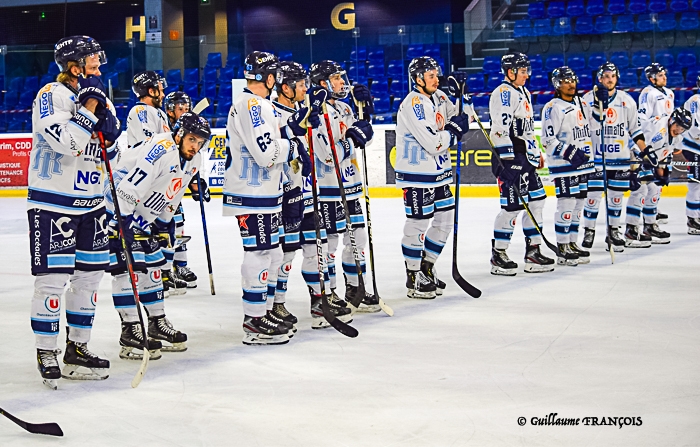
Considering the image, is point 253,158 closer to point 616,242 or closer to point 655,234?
point 616,242

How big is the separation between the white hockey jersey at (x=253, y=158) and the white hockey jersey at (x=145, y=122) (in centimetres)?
194

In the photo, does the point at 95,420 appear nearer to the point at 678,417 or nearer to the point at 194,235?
the point at 678,417

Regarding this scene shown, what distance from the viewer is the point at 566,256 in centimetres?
768

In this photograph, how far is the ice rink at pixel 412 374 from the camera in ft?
11.2

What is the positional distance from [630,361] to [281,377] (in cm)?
167

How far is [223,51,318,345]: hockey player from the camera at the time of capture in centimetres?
482

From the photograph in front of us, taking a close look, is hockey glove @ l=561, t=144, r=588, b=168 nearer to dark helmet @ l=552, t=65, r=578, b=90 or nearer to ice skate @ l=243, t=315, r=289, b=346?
dark helmet @ l=552, t=65, r=578, b=90

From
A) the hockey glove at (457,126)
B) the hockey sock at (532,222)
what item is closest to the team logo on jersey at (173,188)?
the hockey glove at (457,126)

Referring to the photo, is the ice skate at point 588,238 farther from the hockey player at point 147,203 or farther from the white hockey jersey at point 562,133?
the hockey player at point 147,203

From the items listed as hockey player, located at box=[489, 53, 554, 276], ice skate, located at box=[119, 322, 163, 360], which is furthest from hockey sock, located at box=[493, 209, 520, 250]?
ice skate, located at box=[119, 322, 163, 360]

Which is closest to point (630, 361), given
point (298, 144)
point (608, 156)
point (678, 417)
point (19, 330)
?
point (678, 417)

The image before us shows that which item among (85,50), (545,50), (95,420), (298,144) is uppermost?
(545,50)

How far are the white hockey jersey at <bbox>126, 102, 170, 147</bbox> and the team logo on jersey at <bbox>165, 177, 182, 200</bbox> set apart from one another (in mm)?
2025

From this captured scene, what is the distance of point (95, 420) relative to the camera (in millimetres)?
3678
